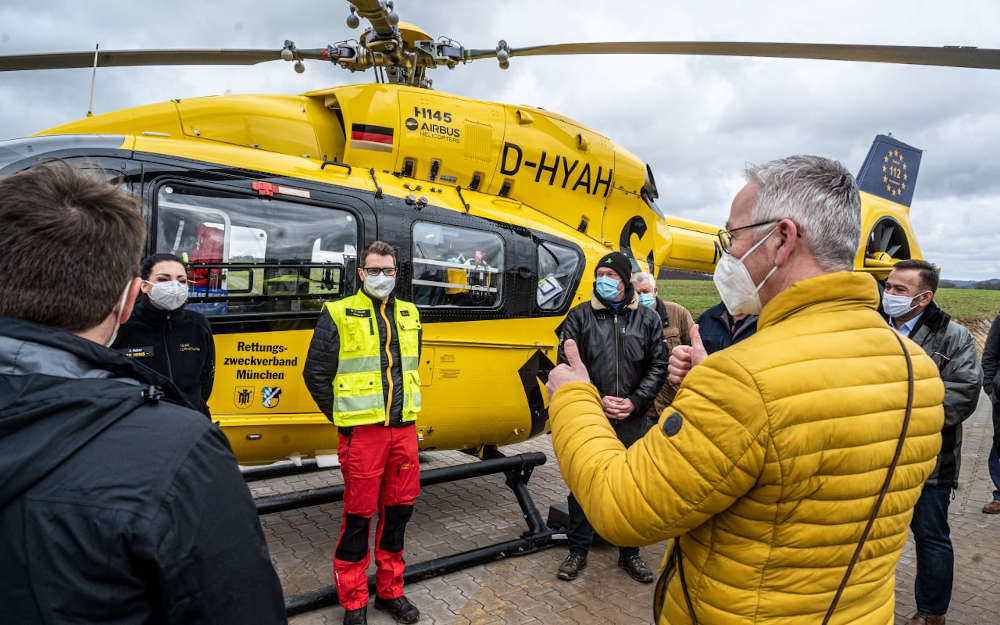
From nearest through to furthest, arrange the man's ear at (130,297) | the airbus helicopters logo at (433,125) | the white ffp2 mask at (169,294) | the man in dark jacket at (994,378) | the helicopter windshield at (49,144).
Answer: the man's ear at (130,297), the white ffp2 mask at (169,294), the helicopter windshield at (49,144), the airbus helicopters logo at (433,125), the man in dark jacket at (994,378)

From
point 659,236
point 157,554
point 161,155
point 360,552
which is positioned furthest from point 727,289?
point 659,236

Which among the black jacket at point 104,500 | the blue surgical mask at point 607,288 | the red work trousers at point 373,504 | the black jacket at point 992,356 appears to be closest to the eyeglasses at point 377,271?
the red work trousers at point 373,504

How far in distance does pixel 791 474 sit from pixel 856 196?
0.69m

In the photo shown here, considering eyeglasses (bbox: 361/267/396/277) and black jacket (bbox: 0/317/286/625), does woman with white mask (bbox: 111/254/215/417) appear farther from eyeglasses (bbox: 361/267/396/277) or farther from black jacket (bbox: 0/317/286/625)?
black jacket (bbox: 0/317/286/625)

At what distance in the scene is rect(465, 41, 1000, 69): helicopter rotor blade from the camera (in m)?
3.80

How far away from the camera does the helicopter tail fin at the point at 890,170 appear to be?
765 cm

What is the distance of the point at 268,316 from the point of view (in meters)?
3.58

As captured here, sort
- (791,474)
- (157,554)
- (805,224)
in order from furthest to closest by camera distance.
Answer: (805,224) < (791,474) < (157,554)

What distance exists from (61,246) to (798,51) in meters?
4.94

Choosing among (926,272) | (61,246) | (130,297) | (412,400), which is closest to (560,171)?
(412,400)

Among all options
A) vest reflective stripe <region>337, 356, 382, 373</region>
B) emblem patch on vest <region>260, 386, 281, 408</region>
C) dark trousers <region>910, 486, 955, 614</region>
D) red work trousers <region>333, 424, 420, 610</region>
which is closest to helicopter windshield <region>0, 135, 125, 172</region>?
emblem patch on vest <region>260, 386, 281, 408</region>

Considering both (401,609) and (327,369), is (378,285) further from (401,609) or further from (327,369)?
(401,609)

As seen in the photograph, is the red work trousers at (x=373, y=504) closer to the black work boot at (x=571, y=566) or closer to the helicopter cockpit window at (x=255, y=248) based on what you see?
the helicopter cockpit window at (x=255, y=248)

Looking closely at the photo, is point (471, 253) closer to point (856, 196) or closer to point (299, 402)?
point (299, 402)
